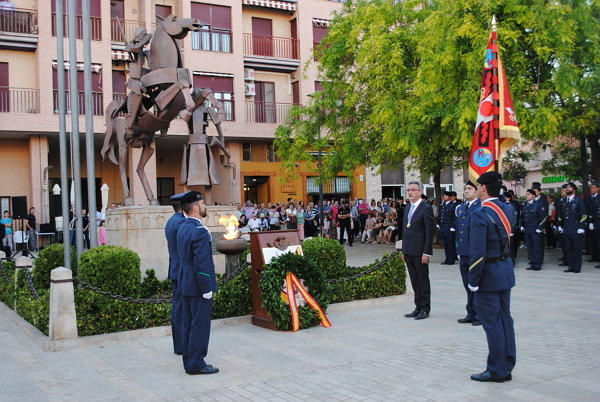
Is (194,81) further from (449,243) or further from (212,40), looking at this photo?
(449,243)

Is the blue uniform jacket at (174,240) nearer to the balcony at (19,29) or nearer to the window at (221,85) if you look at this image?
the balcony at (19,29)

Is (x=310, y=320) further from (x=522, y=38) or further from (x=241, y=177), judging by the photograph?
(x=241, y=177)

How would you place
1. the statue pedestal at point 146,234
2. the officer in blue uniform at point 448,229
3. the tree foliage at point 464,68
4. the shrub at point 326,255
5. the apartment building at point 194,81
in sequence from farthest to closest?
the apartment building at point 194,81, the officer in blue uniform at point 448,229, the tree foliage at point 464,68, the statue pedestal at point 146,234, the shrub at point 326,255

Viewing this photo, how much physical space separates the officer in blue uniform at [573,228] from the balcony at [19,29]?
2276cm

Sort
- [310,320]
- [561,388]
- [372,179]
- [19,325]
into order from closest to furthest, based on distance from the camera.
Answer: [561,388] → [310,320] → [19,325] → [372,179]

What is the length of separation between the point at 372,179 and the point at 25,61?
1947 cm

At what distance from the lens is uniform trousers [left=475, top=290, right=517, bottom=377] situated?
19.1 feet

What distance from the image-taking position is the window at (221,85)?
31.0 m

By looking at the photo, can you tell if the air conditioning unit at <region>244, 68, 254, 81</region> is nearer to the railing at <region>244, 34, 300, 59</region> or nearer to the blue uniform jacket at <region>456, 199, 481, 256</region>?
the railing at <region>244, 34, 300, 59</region>

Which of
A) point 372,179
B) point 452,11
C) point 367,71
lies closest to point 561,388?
point 452,11

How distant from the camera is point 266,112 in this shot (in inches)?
1319

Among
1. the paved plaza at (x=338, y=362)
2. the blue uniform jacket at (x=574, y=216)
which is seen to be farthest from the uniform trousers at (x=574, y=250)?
the paved plaza at (x=338, y=362)

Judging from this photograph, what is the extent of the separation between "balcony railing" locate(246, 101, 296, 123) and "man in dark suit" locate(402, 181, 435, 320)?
23.8 metres

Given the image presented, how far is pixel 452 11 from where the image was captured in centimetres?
1641
